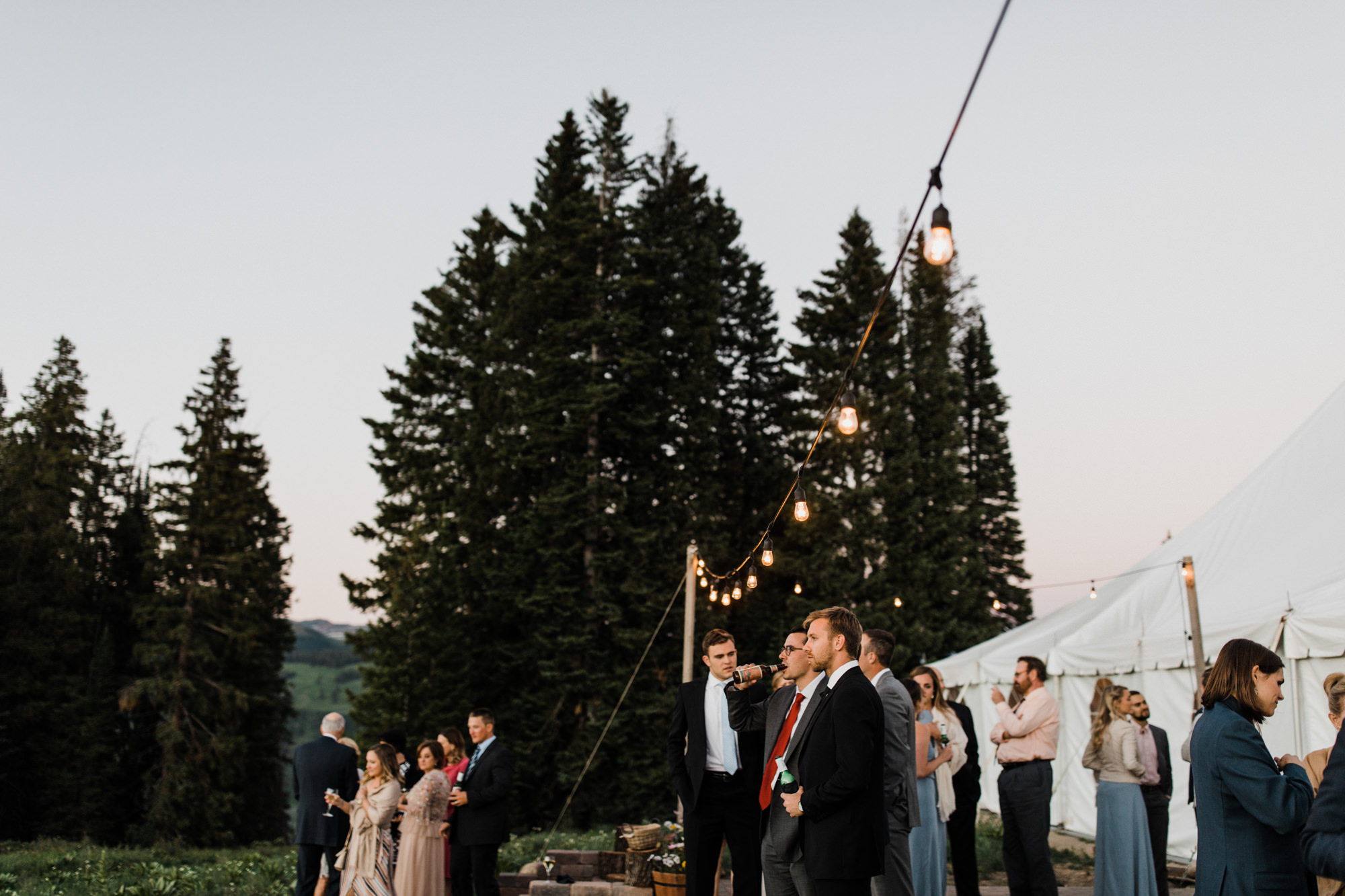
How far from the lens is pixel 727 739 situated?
18.8 feet

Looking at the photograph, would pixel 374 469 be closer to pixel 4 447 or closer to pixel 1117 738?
pixel 4 447

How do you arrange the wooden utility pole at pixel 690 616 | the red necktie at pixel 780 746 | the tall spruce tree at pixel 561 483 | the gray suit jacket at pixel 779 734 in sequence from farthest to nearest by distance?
the tall spruce tree at pixel 561 483 → the wooden utility pole at pixel 690 616 → the red necktie at pixel 780 746 → the gray suit jacket at pixel 779 734

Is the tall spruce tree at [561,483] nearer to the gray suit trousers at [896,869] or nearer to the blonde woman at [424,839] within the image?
the blonde woman at [424,839]

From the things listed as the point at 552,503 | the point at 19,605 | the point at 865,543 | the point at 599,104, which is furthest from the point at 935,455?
the point at 19,605

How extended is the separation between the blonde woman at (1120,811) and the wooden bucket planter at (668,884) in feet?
9.48

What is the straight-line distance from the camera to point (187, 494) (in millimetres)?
27266

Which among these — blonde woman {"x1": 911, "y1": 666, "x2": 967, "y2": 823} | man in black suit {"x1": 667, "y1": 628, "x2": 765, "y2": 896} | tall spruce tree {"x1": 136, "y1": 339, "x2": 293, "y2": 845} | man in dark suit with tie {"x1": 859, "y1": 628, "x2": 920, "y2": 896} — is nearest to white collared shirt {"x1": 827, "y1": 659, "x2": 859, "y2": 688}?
man in dark suit with tie {"x1": 859, "y1": 628, "x2": 920, "y2": 896}

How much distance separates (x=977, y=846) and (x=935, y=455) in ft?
57.7

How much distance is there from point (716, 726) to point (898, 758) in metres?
1.29

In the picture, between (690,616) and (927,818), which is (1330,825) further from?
(690,616)

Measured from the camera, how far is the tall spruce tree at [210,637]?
24.8m

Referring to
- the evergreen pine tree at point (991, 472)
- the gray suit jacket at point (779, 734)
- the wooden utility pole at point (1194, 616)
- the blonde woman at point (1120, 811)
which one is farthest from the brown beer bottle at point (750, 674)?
the evergreen pine tree at point (991, 472)

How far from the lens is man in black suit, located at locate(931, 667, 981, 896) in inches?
274

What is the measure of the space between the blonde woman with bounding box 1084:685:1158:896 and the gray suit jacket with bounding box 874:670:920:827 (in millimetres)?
1935
